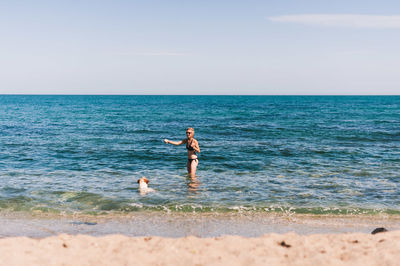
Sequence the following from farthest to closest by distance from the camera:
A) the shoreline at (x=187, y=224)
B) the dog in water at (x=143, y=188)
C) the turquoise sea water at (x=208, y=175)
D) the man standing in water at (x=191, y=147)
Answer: the man standing in water at (x=191, y=147), the dog in water at (x=143, y=188), the turquoise sea water at (x=208, y=175), the shoreline at (x=187, y=224)

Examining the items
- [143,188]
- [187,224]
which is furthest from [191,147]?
[187,224]

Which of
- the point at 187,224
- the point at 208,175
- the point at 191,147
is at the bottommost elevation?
the point at 187,224

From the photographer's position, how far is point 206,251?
5.52 metres

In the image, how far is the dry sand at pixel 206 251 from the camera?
203 inches

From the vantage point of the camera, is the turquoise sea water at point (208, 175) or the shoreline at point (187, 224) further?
the turquoise sea water at point (208, 175)

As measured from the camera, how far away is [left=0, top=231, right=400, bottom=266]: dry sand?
5152 mm

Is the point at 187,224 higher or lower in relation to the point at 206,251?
lower

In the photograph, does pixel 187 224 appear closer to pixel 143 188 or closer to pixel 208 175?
pixel 143 188

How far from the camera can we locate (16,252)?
17.8ft

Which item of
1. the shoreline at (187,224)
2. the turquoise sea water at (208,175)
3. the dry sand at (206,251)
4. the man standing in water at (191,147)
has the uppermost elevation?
the man standing in water at (191,147)

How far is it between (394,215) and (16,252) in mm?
9453

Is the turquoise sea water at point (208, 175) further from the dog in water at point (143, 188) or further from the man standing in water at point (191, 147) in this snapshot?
the man standing in water at point (191, 147)

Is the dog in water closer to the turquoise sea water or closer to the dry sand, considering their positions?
the turquoise sea water

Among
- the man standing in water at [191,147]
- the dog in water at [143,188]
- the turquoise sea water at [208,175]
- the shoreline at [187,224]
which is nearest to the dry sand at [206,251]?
the shoreline at [187,224]
